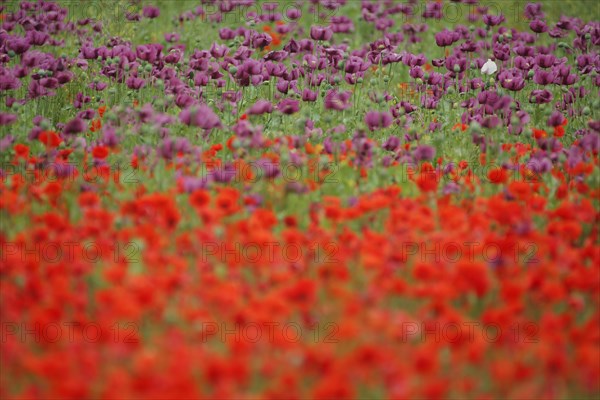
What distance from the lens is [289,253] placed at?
11.0 ft

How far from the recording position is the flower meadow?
8.39ft

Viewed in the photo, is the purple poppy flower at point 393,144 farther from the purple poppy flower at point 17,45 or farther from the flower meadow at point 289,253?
the purple poppy flower at point 17,45

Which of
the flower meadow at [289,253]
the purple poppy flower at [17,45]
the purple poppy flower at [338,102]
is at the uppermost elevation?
the purple poppy flower at [17,45]

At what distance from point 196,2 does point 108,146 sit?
5359 millimetres

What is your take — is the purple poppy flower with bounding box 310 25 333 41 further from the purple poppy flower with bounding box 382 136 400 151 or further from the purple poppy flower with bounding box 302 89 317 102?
the purple poppy flower with bounding box 382 136 400 151

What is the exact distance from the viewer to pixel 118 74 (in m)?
5.75

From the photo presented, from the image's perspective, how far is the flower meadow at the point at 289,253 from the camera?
2.56m

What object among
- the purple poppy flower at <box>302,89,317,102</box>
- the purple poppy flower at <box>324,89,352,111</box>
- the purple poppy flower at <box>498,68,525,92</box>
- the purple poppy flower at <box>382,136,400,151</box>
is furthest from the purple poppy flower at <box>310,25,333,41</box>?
the purple poppy flower at <box>382,136,400,151</box>

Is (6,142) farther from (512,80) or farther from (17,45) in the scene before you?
(512,80)

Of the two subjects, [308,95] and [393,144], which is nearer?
[393,144]

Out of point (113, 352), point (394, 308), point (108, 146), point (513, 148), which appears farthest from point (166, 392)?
point (513, 148)

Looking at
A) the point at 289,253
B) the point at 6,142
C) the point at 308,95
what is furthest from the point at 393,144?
the point at 6,142

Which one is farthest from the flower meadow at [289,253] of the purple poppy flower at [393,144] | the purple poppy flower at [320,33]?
the purple poppy flower at [320,33]

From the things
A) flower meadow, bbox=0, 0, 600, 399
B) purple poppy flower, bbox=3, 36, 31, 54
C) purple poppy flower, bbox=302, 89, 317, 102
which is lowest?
flower meadow, bbox=0, 0, 600, 399
